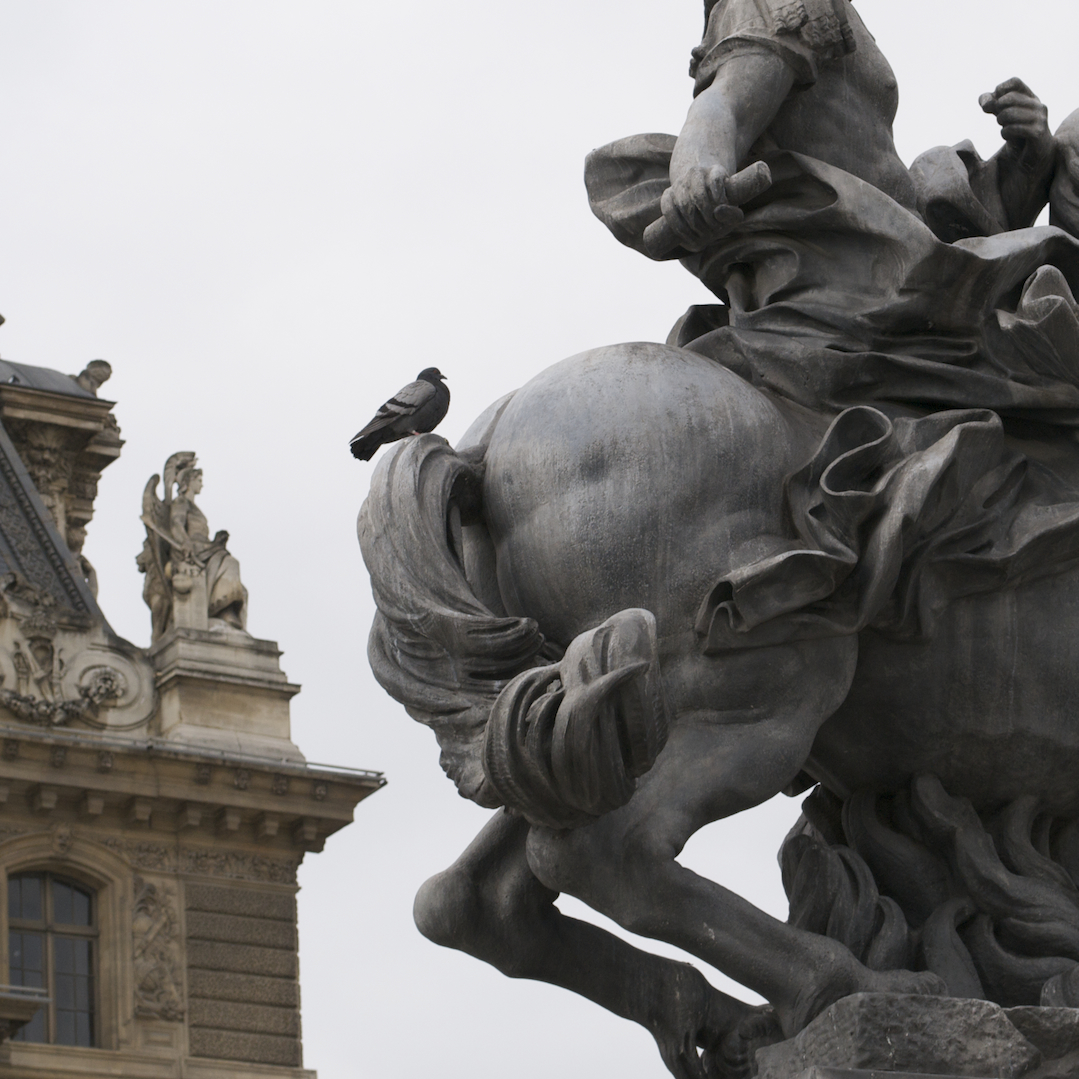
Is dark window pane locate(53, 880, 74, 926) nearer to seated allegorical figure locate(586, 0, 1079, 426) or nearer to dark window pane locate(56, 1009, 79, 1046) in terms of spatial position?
dark window pane locate(56, 1009, 79, 1046)

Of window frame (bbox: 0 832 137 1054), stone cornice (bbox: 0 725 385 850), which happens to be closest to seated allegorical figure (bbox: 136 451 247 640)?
stone cornice (bbox: 0 725 385 850)

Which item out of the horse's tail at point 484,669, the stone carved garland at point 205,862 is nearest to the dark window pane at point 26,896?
the stone carved garland at point 205,862

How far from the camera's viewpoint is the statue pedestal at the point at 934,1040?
331cm

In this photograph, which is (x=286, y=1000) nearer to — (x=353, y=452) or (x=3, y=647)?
(x=3, y=647)

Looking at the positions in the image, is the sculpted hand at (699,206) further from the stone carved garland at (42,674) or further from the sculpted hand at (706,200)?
the stone carved garland at (42,674)

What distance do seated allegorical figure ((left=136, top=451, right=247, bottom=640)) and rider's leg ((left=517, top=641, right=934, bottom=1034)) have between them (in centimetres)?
2848

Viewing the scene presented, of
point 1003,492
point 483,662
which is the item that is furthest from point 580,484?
point 1003,492

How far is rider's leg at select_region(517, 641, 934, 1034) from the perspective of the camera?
11.1 feet

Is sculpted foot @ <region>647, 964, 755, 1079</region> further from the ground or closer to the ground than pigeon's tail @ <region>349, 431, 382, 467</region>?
closer to the ground

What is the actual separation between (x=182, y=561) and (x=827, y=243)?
2836 cm

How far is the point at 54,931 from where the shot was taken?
3027cm

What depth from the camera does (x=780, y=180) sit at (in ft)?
12.8

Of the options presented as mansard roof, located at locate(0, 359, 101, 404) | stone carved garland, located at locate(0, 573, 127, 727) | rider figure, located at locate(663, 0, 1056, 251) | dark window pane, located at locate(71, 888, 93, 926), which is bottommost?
rider figure, located at locate(663, 0, 1056, 251)

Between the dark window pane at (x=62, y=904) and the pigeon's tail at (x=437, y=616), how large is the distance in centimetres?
2765
